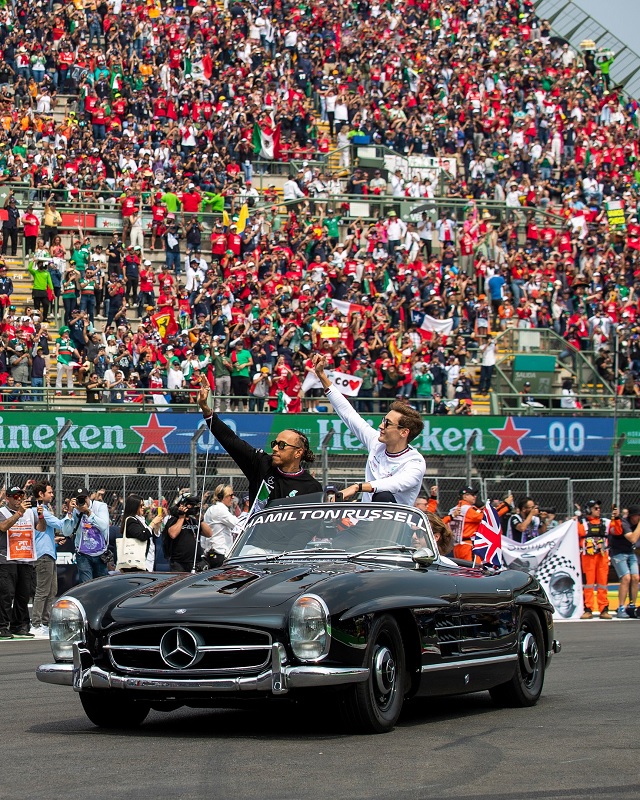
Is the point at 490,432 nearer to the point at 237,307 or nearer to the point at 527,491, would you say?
the point at 527,491

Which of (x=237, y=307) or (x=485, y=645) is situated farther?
(x=237, y=307)

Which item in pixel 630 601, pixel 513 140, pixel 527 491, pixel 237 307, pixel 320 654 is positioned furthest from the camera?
pixel 513 140

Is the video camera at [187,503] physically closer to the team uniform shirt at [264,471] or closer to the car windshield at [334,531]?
the team uniform shirt at [264,471]

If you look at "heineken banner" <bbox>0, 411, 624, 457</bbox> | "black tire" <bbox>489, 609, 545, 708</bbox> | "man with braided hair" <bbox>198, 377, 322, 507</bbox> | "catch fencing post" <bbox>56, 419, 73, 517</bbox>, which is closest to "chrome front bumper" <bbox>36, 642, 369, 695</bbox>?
"black tire" <bbox>489, 609, 545, 708</bbox>

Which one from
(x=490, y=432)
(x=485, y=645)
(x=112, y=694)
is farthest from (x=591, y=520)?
(x=112, y=694)

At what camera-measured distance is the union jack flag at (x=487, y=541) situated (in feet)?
60.2

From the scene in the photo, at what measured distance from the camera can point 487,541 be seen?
1850cm

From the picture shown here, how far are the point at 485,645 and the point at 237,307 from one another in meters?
20.3

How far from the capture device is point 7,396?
982 inches

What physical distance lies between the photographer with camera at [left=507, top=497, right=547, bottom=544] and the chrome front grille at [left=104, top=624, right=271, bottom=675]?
1373 centimetres

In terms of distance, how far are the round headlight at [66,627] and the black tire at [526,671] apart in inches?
108

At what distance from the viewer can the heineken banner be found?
21.9 meters

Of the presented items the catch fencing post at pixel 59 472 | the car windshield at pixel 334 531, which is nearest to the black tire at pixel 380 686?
the car windshield at pixel 334 531

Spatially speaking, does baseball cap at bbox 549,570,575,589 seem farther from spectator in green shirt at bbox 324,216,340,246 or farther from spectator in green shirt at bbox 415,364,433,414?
spectator in green shirt at bbox 324,216,340,246
